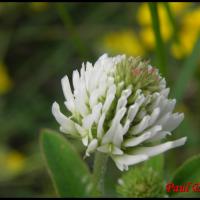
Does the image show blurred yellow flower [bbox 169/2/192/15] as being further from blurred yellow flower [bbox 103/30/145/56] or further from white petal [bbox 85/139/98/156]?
white petal [bbox 85/139/98/156]

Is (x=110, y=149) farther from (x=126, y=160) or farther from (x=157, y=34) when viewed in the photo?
(x=157, y=34)

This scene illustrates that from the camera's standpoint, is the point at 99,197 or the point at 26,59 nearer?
the point at 99,197

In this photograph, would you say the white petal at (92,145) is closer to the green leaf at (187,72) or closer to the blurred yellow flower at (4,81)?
the green leaf at (187,72)

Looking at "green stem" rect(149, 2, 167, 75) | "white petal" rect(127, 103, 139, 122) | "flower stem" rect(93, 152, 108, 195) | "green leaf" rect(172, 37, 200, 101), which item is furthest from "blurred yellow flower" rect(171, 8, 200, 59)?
"white petal" rect(127, 103, 139, 122)

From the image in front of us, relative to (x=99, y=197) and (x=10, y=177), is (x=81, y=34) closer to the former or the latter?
(x=10, y=177)

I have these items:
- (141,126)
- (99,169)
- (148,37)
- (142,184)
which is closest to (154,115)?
(141,126)

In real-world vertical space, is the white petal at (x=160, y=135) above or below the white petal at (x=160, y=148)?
above

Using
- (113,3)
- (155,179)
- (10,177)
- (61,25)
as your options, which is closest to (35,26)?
(61,25)

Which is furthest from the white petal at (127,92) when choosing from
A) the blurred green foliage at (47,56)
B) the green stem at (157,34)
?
the blurred green foliage at (47,56)
